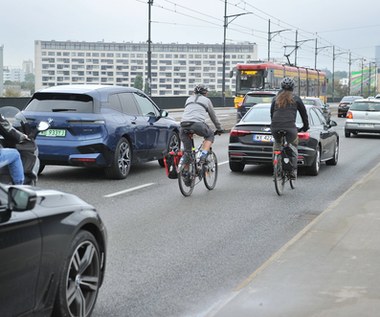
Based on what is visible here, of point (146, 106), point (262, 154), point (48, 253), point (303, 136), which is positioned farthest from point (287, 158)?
point (48, 253)

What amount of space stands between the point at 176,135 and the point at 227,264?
8.63 metres

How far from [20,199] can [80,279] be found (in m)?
1.02

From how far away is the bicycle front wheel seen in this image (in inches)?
441

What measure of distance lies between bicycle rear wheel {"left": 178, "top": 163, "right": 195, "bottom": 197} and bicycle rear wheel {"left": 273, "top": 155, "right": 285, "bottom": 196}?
1.32m

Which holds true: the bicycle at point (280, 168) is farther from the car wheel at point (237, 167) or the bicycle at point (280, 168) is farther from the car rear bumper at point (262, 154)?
the car wheel at point (237, 167)

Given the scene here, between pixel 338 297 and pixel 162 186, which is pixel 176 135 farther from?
A: pixel 338 297

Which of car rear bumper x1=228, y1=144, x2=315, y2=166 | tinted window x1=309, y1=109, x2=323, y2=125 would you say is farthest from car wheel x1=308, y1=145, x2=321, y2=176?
tinted window x1=309, y1=109, x2=323, y2=125

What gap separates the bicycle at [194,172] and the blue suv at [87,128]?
1.79 meters

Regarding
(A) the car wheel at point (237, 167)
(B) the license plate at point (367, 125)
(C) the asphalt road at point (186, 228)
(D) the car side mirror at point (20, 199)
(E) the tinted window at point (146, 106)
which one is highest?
(E) the tinted window at point (146, 106)

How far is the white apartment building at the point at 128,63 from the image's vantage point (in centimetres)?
7350

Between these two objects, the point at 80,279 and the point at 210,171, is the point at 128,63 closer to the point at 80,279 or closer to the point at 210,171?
the point at 210,171

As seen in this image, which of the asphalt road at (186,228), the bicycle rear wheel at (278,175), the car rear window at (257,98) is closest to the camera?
the asphalt road at (186,228)

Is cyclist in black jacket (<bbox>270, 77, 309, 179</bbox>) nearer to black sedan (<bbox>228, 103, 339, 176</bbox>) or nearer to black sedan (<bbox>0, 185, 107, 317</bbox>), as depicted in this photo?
black sedan (<bbox>228, 103, 339, 176</bbox>)

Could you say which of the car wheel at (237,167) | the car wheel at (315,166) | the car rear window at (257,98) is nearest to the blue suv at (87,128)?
the car wheel at (237,167)
